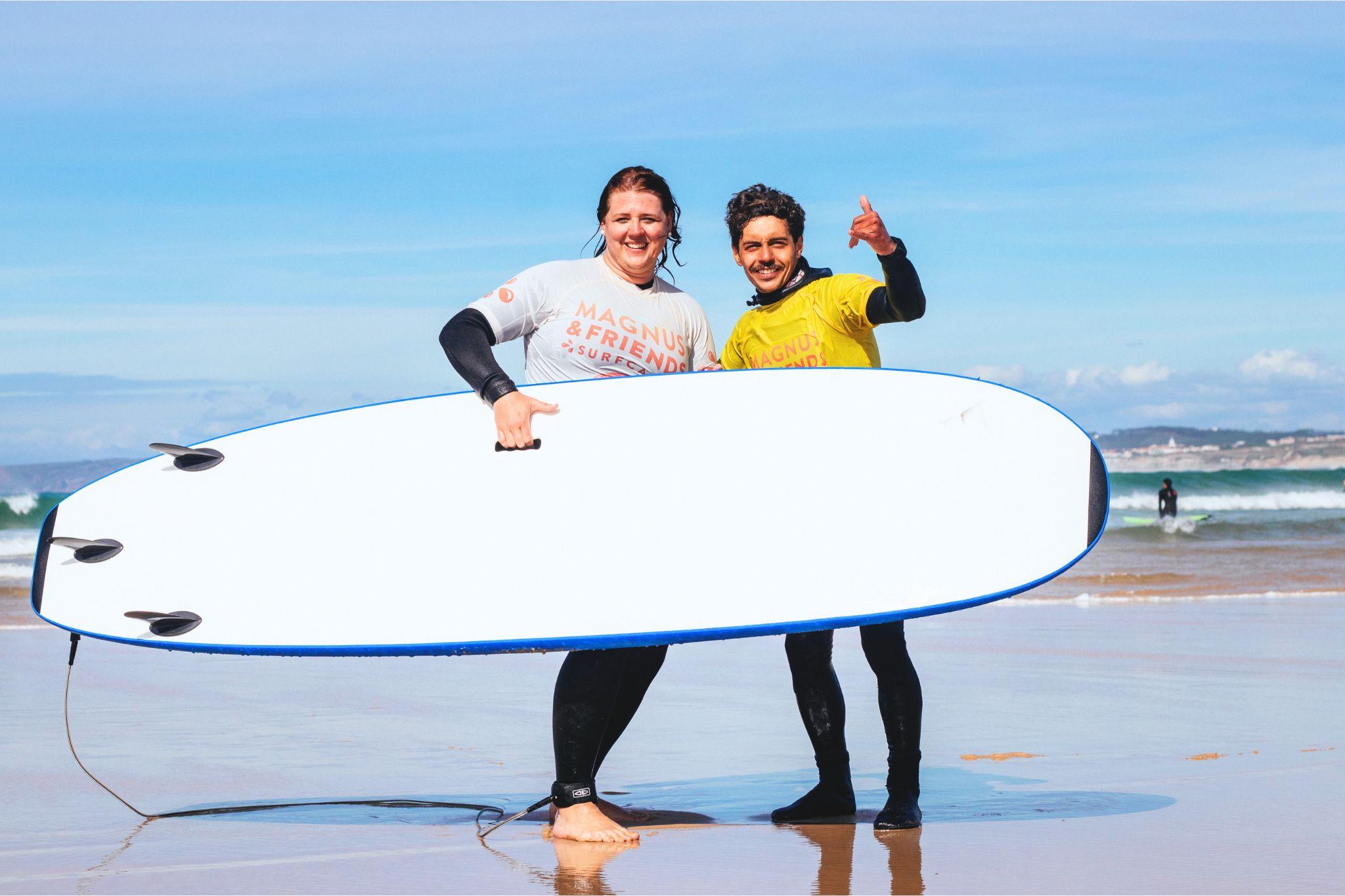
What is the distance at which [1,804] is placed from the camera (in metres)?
3.36

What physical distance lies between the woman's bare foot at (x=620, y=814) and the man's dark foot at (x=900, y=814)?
0.54m

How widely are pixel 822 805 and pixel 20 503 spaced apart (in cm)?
2817

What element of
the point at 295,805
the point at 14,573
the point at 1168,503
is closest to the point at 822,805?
the point at 295,805

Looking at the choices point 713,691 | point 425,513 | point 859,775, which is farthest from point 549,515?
point 713,691

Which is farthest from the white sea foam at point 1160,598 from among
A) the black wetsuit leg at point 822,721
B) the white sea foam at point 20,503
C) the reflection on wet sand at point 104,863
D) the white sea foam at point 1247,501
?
the white sea foam at point 20,503

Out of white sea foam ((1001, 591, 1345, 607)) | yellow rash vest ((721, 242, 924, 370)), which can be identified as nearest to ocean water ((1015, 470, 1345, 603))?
white sea foam ((1001, 591, 1345, 607))

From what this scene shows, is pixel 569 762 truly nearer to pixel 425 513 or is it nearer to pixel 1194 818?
pixel 425 513

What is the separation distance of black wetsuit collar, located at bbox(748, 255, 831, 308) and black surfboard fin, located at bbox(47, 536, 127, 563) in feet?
5.74

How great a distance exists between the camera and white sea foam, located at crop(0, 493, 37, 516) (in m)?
27.2

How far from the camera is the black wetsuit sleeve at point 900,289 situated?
2938 mm

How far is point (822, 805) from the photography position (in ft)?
10.5

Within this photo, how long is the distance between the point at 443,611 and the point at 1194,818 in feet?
5.84

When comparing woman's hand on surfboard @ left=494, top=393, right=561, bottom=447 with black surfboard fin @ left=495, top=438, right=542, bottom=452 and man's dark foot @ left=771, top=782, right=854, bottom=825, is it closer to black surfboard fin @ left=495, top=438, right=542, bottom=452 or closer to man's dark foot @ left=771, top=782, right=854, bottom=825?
black surfboard fin @ left=495, top=438, right=542, bottom=452

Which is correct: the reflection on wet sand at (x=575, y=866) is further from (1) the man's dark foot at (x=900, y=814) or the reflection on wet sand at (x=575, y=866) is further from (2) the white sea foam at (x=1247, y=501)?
(2) the white sea foam at (x=1247, y=501)
